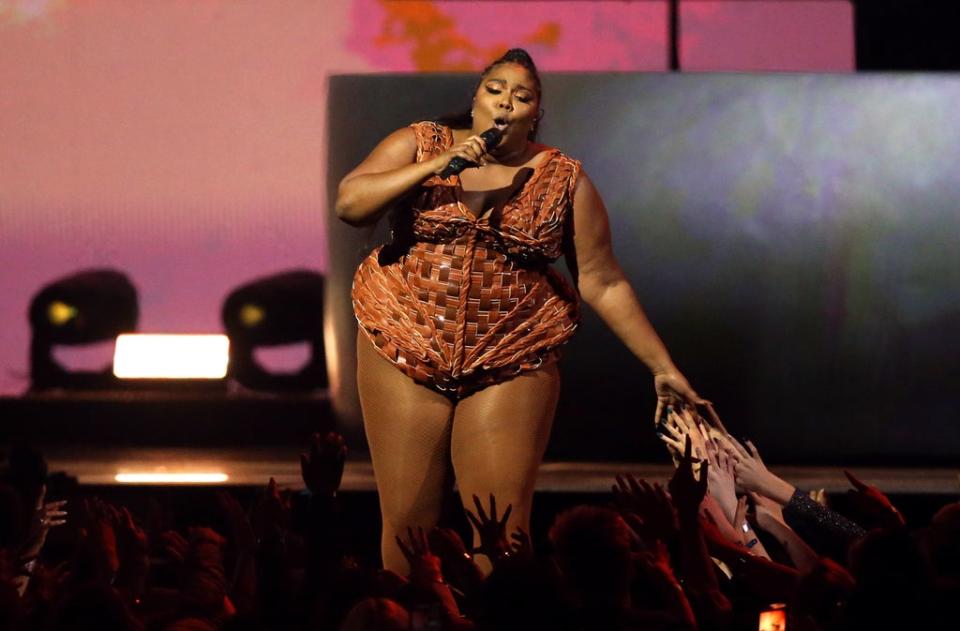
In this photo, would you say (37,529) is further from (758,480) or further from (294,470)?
(294,470)

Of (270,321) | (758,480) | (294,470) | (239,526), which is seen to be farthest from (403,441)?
(270,321)

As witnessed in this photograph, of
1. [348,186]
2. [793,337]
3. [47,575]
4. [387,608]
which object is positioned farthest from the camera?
[793,337]

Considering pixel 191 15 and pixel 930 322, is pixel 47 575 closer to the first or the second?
pixel 191 15

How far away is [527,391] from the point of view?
8.34ft

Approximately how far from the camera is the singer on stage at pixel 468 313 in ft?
8.27

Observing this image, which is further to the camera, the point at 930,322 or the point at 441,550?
the point at 930,322

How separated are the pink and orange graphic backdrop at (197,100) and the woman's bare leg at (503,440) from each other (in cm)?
260

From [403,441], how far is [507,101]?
679mm

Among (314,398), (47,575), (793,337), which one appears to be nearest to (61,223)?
(314,398)

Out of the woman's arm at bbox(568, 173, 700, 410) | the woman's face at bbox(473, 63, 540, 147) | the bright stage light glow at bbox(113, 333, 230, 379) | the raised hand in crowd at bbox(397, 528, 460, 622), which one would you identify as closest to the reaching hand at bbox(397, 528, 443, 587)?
the raised hand in crowd at bbox(397, 528, 460, 622)

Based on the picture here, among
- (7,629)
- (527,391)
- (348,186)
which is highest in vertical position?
(348,186)

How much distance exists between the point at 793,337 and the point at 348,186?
2.92 metres

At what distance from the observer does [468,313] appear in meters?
2.53

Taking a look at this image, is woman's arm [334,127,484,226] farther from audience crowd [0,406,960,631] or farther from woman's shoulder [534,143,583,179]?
audience crowd [0,406,960,631]
